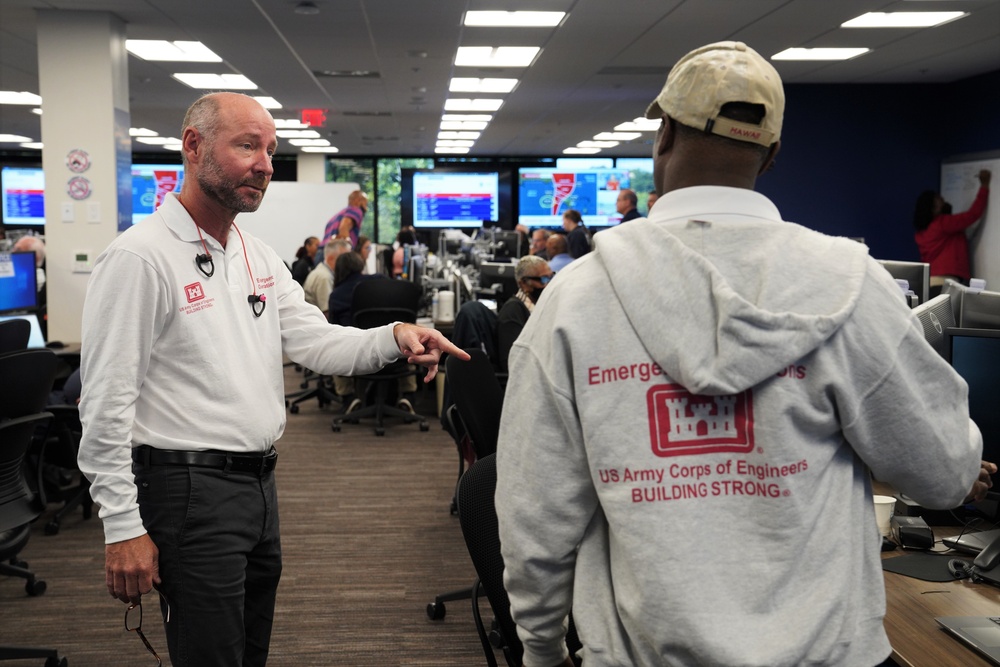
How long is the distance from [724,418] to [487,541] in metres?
0.76

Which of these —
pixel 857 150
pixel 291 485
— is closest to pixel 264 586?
pixel 291 485

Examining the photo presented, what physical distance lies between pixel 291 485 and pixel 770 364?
450cm

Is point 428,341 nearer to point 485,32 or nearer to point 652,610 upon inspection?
point 652,610

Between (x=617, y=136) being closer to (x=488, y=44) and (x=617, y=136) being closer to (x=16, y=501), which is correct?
(x=488, y=44)

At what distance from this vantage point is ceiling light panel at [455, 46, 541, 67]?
25.6ft

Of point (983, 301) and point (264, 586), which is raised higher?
point (983, 301)

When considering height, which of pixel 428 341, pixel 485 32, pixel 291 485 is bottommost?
pixel 291 485

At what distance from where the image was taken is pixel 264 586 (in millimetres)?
1941

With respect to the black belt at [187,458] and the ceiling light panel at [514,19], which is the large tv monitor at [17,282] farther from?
the black belt at [187,458]

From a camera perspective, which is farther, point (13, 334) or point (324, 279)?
point (324, 279)

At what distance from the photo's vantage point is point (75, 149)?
257 inches

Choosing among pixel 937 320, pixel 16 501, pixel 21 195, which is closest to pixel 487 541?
pixel 937 320

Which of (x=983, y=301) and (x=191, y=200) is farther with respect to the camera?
(x=983, y=301)

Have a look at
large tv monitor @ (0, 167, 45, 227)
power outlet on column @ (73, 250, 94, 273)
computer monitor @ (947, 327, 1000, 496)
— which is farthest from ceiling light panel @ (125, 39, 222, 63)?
large tv monitor @ (0, 167, 45, 227)
